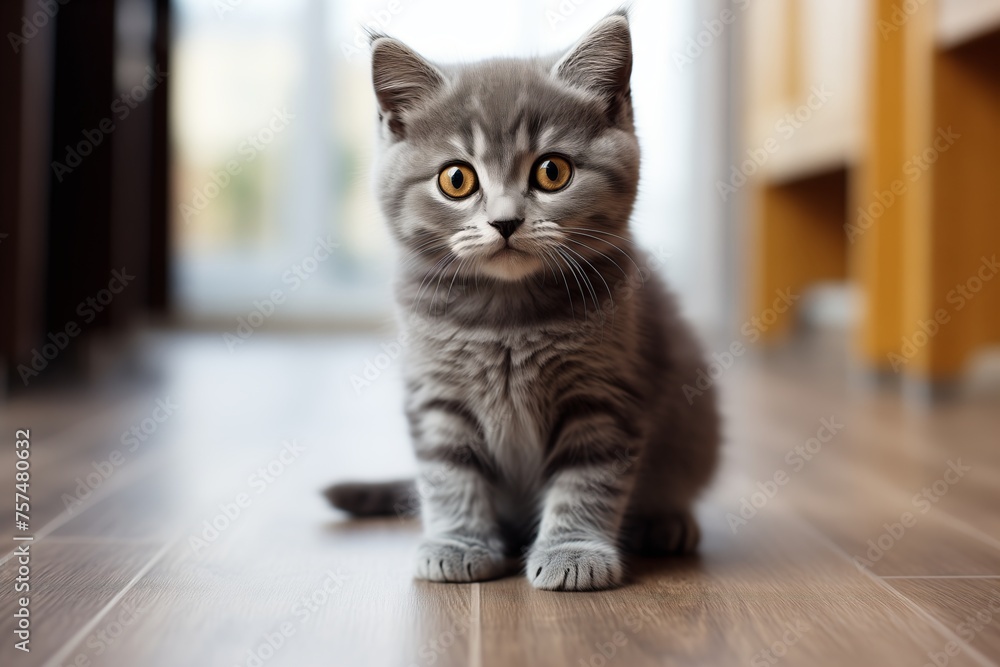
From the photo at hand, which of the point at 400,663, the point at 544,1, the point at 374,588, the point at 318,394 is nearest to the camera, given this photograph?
the point at 400,663

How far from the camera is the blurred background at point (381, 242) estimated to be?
1.60 metres

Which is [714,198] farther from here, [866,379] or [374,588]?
[374,588]

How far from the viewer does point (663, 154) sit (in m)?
4.59

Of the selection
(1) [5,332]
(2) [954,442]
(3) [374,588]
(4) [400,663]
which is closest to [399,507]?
(3) [374,588]

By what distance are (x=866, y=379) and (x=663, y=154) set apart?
2.09 meters
